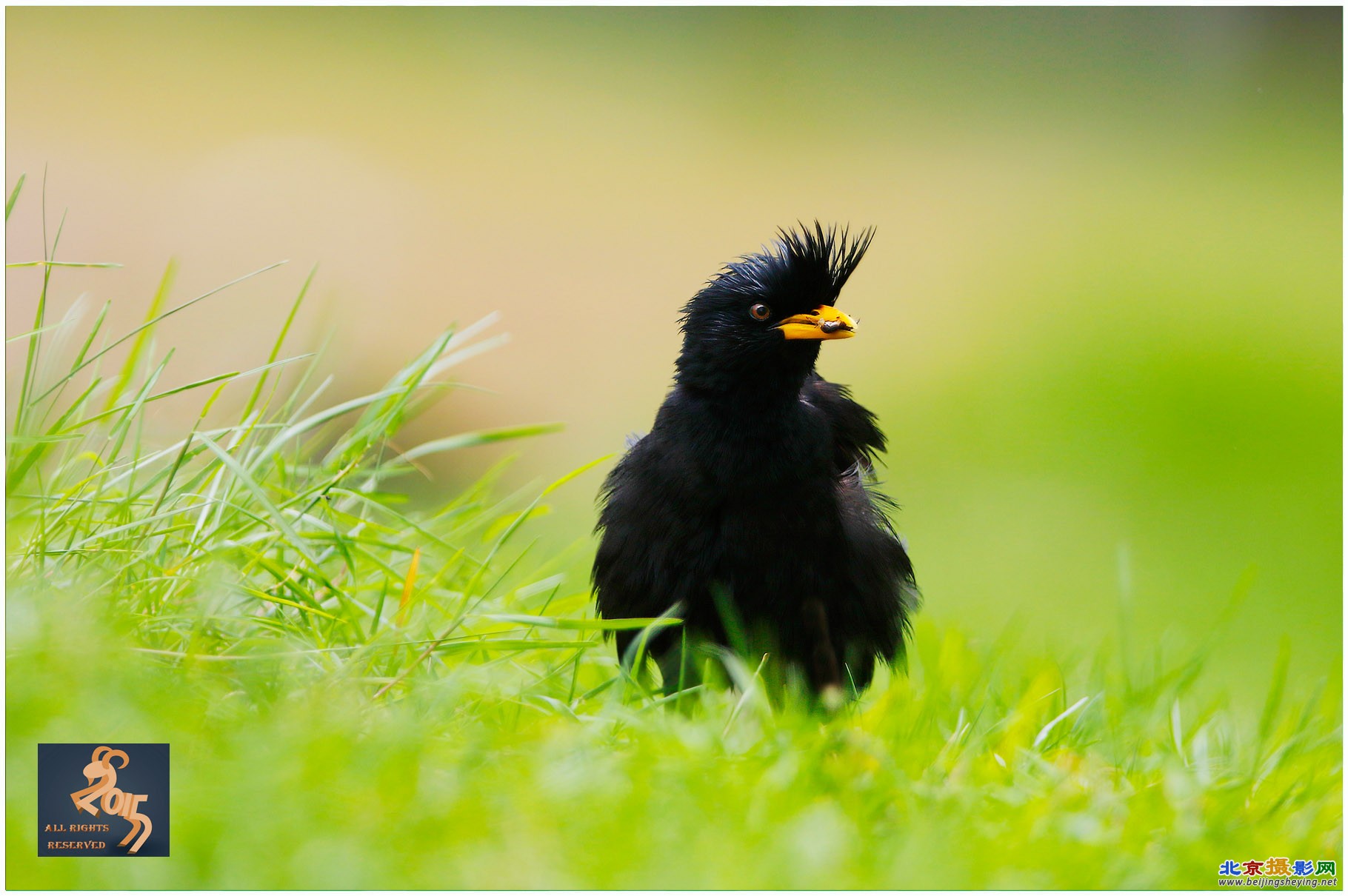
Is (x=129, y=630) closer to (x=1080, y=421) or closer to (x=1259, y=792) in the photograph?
(x=1259, y=792)

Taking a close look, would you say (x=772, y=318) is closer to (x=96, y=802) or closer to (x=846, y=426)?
(x=846, y=426)

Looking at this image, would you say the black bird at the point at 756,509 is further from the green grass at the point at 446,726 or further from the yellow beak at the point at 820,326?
the green grass at the point at 446,726

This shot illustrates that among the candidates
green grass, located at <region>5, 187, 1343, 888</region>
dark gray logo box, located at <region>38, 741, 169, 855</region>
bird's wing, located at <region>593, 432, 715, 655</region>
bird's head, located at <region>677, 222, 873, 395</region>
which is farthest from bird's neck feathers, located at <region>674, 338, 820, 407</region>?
dark gray logo box, located at <region>38, 741, 169, 855</region>

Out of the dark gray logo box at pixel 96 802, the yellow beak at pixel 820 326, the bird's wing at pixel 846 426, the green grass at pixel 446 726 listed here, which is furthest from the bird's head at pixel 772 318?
the dark gray logo box at pixel 96 802

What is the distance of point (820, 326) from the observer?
3.29 meters

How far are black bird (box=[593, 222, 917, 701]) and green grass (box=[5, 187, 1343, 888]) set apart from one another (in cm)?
28

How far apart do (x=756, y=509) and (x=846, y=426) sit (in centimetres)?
74

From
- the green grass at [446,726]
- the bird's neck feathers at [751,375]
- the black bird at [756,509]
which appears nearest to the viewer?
the green grass at [446,726]

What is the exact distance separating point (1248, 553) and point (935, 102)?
144 inches

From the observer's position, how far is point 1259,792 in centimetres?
252

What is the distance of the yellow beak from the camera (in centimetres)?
328

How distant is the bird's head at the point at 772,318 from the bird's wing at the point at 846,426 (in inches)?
12.3

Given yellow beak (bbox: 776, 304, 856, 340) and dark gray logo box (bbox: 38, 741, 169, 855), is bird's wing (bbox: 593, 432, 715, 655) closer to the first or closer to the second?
yellow beak (bbox: 776, 304, 856, 340)

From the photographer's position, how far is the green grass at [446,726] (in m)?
2.05
